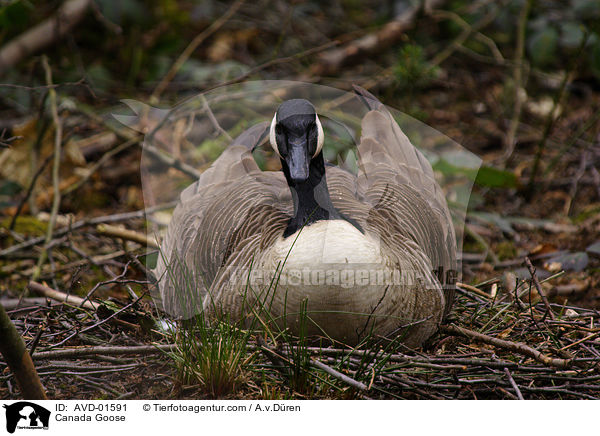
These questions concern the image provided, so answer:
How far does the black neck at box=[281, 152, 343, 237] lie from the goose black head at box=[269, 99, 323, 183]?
0.15 metres

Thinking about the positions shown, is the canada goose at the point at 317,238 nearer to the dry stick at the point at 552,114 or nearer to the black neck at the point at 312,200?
the black neck at the point at 312,200

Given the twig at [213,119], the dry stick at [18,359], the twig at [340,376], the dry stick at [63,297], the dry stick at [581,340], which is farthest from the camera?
the twig at [213,119]

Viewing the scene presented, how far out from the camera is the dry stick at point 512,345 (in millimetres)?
2322

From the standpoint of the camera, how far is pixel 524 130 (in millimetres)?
5871

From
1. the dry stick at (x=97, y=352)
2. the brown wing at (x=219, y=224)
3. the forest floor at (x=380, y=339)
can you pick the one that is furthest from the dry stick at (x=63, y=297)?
the dry stick at (x=97, y=352)

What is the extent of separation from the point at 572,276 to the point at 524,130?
2485 millimetres

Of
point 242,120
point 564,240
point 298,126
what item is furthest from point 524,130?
point 298,126

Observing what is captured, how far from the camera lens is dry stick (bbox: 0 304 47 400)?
188 cm

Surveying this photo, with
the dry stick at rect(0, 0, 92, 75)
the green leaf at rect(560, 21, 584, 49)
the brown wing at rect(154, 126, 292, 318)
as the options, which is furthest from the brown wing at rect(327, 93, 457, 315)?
the dry stick at rect(0, 0, 92, 75)

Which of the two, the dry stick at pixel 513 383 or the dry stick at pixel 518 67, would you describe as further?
the dry stick at pixel 518 67
